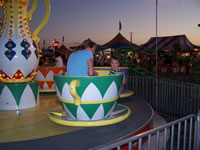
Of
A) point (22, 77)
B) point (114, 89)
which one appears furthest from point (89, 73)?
point (22, 77)

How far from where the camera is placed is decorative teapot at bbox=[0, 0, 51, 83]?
7.92ft

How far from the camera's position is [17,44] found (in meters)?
2.45

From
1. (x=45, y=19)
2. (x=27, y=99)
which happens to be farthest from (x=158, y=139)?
(x=45, y=19)

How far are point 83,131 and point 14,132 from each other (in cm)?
52

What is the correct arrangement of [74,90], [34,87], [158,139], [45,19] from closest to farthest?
[158,139] → [74,90] → [34,87] → [45,19]

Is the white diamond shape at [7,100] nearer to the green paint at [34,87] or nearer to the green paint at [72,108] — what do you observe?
the green paint at [34,87]

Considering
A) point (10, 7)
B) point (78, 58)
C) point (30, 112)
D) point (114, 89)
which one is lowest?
point (30, 112)

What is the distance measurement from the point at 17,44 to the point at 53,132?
1.23 metres

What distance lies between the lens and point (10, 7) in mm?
2555

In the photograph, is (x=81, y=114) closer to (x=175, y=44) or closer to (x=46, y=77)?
(x=46, y=77)

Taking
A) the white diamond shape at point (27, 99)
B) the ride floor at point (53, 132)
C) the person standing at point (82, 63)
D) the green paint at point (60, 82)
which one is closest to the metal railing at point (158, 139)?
the ride floor at point (53, 132)

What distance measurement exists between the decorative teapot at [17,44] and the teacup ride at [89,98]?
0.86m

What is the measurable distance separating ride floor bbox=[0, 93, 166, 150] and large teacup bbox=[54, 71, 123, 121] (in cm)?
12

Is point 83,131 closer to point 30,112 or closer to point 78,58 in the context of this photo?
point 78,58
